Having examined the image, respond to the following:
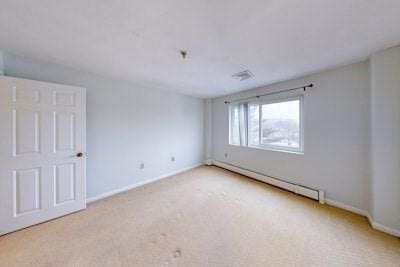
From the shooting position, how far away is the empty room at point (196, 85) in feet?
4.63

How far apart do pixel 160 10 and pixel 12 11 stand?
1.20 meters

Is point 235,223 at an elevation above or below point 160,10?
below

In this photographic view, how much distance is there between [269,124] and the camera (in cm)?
356

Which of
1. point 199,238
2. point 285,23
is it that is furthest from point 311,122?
point 199,238

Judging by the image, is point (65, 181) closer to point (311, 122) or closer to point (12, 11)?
point (12, 11)

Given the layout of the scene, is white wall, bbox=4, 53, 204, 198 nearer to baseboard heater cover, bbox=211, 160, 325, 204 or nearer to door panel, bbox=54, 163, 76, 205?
door panel, bbox=54, 163, 76, 205

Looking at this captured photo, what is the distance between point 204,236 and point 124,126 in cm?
244

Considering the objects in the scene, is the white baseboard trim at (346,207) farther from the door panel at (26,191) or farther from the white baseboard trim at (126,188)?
the door panel at (26,191)

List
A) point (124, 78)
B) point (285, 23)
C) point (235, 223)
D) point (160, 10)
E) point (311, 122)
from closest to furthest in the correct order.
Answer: point (160, 10)
point (285, 23)
point (235, 223)
point (311, 122)
point (124, 78)

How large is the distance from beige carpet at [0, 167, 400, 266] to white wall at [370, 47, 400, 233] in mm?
329

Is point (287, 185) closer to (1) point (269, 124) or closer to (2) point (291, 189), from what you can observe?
(2) point (291, 189)

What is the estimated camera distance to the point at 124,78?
2967 millimetres

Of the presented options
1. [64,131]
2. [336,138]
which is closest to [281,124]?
[336,138]

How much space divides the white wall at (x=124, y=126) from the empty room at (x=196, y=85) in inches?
0.9
